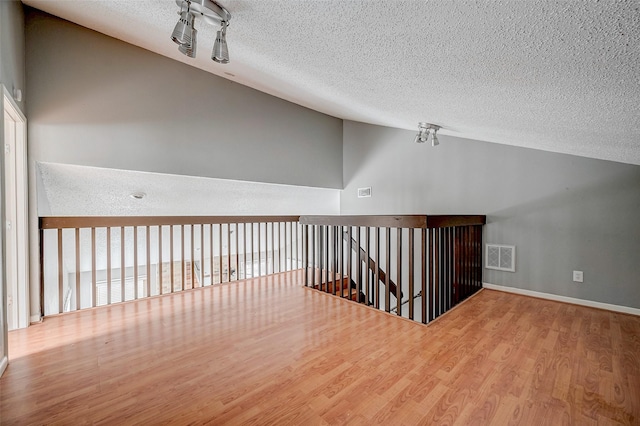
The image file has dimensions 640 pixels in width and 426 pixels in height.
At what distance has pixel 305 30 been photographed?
4.22ft

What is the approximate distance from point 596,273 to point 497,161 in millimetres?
1522

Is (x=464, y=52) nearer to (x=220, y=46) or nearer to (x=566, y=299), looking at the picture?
(x=220, y=46)

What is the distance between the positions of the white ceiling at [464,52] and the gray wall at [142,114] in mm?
438

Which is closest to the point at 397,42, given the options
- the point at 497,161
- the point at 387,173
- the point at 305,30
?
the point at 305,30

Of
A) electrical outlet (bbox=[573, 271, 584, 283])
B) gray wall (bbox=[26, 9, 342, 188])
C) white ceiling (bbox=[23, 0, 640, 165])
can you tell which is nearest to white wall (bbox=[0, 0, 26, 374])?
gray wall (bbox=[26, 9, 342, 188])

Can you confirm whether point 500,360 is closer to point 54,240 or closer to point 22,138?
point 22,138

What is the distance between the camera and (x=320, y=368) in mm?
1669

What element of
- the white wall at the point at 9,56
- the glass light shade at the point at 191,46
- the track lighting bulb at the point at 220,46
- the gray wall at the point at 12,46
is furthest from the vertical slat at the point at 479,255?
the gray wall at the point at 12,46

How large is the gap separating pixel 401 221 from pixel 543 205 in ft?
6.49

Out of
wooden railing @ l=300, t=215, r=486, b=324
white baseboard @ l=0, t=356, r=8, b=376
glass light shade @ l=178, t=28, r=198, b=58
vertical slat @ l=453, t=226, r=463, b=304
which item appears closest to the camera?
glass light shade @ l=178, t=28, r=198, b=58

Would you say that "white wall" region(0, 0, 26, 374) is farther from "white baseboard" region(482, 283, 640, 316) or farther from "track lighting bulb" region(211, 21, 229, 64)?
"white baseboard" region(482, 283, 640, 316)

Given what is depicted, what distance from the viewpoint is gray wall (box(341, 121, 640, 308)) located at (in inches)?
106

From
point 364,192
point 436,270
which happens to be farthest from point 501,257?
point 364,192

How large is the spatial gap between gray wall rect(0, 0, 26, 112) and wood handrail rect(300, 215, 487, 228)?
265cm
